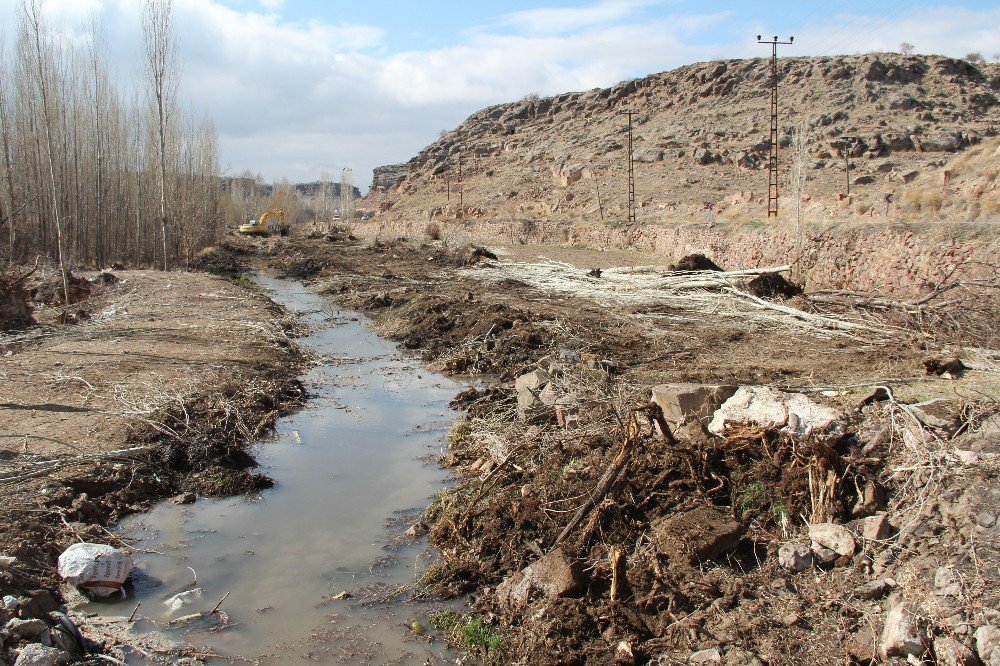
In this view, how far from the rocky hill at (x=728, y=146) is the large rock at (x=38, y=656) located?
1978 centimetres

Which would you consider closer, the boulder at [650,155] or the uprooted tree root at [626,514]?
→ the uprooted tree root at [626,514]

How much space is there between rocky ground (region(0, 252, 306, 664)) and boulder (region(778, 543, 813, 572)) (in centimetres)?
411

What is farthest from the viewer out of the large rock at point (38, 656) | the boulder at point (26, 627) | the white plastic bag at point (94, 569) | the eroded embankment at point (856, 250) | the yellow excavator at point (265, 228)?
the yellow excavator at point (265, 228)

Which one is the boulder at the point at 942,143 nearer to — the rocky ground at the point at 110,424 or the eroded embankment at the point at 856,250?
the eroded embankment at the point at 856,250

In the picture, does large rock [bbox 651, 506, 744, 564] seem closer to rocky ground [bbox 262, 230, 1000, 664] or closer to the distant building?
rocky ground [bbox 262, 230, 1000, 664]

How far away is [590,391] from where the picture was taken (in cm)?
721

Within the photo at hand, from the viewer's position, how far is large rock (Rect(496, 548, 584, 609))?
468 cm

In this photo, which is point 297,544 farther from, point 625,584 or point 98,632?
point 625,584

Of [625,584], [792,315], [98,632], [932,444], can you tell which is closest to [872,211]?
[792,315]

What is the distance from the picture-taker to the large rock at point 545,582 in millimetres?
4684

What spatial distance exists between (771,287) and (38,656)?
44.0 ft

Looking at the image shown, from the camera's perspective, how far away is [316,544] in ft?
20.1

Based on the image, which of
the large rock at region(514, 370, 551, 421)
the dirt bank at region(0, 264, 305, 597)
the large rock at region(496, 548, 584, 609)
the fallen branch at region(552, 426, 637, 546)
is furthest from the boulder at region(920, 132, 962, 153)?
the large rock at region(496, 548, 584, 609)

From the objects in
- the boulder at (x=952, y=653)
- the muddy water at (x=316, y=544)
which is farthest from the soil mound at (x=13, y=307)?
the boulder at (x=952, y=653)
